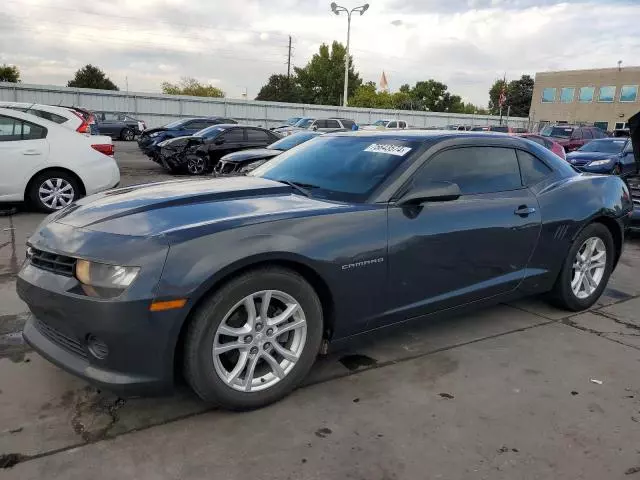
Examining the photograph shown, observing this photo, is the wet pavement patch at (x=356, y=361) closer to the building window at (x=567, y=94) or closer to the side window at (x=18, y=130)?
the side window at (x=18, y=130)

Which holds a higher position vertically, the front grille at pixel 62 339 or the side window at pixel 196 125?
the side window at pixel 196 125

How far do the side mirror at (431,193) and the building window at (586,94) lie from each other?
59854 mm

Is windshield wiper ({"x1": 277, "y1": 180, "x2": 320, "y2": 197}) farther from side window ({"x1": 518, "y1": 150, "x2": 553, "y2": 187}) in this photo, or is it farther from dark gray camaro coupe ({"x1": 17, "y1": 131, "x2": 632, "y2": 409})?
side window ({"x1": 518, "y1": 150, "x2": 553, "y2": 187})

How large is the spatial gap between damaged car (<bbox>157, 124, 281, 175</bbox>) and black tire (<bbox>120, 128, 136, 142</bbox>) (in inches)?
639

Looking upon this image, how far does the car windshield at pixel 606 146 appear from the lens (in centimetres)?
1445

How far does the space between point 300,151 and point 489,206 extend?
1475mm

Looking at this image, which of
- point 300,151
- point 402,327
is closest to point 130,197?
point 300,151

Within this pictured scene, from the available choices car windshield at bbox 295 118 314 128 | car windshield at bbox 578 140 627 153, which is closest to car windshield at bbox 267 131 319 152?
car windshield at bbox 578 140 627 153

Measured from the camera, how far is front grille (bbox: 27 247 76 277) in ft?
8.50

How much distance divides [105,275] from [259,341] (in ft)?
2.71

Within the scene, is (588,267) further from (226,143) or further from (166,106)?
(166,106)

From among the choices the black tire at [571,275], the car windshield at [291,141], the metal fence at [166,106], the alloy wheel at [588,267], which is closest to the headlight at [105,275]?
the black tire at [571,275]

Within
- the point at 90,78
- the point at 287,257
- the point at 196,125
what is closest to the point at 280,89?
the point at 90,78

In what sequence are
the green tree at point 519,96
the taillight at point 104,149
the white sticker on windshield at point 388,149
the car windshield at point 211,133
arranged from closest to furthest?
the white sticker on windshield at point 388,149
the taillight at point 104,149
the car windshield at point 211,133
the green tree at point 519,96
